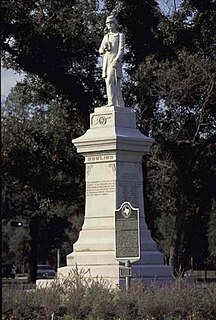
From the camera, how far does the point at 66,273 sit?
22688 mm

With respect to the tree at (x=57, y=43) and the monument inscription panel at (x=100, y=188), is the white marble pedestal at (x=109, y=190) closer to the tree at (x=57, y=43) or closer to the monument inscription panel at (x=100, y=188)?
the monument inscription panel at (x=100, y=188)

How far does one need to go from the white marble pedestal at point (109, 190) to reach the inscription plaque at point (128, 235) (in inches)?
108

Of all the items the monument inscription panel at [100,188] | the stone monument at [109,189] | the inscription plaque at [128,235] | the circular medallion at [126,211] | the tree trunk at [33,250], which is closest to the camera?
the inscription plaque at [128,235]

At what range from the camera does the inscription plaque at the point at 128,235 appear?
19047 mm

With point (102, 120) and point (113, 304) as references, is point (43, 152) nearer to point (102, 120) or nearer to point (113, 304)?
point (102, 120)

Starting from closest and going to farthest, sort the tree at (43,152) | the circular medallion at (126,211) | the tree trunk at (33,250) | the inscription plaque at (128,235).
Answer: the inscription plaque at (128,235) → the circular medallion at (126,211) → the tree at (43,152) → the tree trunk at (33,250)

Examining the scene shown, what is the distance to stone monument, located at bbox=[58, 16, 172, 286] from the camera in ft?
73.5

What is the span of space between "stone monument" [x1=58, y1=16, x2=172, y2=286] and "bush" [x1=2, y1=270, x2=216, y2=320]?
5.40 meters

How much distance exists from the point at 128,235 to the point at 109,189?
11.9 feet

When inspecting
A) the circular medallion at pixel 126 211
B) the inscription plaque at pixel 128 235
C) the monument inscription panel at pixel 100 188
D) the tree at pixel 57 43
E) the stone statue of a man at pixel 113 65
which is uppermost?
the tree at pixel 57 43

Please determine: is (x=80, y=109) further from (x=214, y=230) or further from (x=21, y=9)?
(x=214, y=230)

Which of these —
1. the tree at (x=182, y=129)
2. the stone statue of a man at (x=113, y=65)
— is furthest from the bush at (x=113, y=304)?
the tree at (x=182, y=129)

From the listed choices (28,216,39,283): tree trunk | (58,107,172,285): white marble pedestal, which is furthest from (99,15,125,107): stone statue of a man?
(28,216,39,283): tree trunk

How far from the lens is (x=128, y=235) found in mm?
19156
